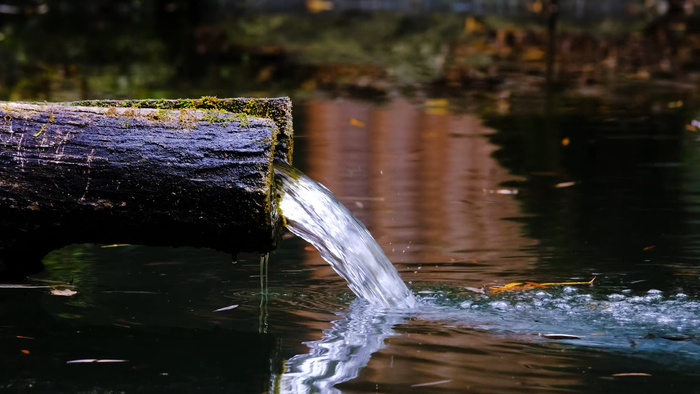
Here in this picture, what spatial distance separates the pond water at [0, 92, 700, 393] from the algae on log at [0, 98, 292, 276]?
0.34m

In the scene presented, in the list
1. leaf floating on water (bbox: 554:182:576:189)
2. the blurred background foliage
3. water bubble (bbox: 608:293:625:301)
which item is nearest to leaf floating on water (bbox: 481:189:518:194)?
leaf floating on water (bbox: 554:182:576:189)

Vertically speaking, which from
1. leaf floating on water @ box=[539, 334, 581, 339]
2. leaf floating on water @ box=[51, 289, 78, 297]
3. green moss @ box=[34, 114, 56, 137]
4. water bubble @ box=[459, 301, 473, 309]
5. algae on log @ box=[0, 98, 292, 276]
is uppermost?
green moss @ box=[34, 114, 56, 137]

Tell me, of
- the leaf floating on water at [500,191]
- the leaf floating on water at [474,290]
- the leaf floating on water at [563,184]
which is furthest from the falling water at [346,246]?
the leaf floating on water at [563,184]

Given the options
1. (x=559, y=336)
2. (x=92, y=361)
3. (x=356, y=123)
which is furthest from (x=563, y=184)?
(x=92, y=361)

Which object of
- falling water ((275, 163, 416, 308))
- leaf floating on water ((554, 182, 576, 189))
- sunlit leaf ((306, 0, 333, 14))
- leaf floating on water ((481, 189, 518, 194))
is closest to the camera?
falling water ((275, 163, 416, 308))

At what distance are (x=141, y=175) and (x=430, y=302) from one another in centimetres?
130

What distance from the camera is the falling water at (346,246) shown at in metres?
4.12

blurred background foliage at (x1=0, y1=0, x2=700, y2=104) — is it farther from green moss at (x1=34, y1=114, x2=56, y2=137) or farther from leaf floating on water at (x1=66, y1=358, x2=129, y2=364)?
leaf floating on water at (x1=66, y1=358, x2=129, y2=364)

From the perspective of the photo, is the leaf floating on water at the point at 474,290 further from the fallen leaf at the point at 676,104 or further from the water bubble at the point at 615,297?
the fallen leaf at the point at 676,104

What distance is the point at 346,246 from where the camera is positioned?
14.0 feet

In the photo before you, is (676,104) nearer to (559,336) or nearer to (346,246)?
(346,246)

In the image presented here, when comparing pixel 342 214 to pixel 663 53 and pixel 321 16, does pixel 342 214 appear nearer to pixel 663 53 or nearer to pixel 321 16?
pixel 663 53

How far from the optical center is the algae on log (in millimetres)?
3781

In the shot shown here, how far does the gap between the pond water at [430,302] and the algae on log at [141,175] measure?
13.5 inches
